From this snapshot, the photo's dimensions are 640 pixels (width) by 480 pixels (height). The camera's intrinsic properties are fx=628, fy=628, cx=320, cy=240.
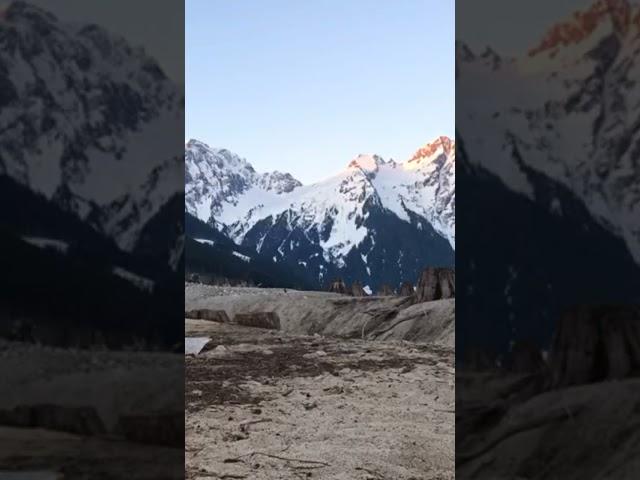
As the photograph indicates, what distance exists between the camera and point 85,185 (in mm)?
4613

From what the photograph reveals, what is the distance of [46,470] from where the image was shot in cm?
436

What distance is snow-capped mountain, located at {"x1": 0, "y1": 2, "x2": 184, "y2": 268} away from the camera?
4.51 m

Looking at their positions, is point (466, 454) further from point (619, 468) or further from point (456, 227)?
point (456, 227)

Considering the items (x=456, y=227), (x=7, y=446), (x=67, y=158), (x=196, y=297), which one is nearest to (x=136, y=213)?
(x=67, y=158)

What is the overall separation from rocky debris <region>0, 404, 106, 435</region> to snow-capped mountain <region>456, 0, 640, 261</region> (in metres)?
3.48

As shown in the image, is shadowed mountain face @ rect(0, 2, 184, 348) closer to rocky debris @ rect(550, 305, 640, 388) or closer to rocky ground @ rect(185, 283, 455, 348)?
rocky debris @ rect(550, 305, 640, 388)

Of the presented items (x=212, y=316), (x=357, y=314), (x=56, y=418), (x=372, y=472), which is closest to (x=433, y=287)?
(x=357, y=314)

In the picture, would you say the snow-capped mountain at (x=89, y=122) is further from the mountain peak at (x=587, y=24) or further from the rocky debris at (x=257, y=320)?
the rocky debris at (x=257, y=320)

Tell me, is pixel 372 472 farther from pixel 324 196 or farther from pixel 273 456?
pixel 324 196

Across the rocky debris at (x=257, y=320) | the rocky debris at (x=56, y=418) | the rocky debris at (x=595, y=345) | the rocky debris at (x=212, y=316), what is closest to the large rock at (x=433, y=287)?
the rocky debris at (x=257, y=320)

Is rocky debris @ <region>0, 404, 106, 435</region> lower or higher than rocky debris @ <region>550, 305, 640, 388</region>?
lower

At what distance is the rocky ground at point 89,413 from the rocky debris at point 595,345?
2.76m

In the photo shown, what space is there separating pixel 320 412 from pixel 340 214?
420ft

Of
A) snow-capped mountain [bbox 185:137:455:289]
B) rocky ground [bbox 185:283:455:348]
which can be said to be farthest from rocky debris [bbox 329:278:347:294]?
snow-capped mountain [bbox 185:137:455:289]
